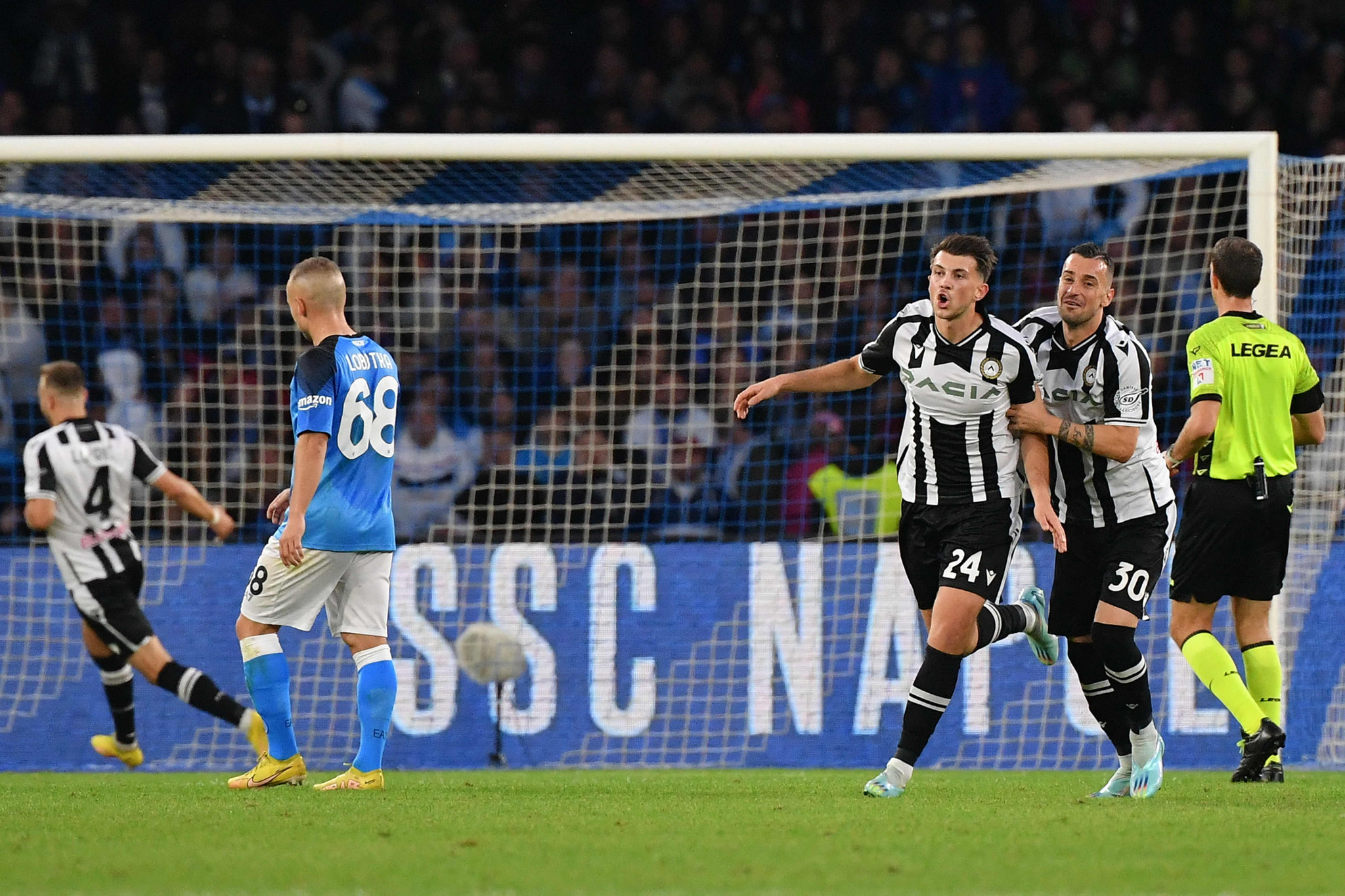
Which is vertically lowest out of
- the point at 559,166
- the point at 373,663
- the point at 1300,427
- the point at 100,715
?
the point at 100,715

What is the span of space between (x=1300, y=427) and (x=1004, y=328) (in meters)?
1.73

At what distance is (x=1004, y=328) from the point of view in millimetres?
6168

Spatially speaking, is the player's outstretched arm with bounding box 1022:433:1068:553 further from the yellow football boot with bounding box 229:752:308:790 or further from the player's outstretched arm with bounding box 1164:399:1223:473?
the yellow football boot with bounding box 229:752:308:790

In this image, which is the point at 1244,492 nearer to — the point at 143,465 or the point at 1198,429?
the point at 1198,429

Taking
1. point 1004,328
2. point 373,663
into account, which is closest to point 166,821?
point 373,663

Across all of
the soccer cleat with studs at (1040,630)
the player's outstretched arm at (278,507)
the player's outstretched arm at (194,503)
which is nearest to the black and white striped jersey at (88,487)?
the player's outstretched arm at (194,503)

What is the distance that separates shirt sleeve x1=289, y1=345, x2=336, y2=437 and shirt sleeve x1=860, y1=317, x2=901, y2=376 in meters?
1.97

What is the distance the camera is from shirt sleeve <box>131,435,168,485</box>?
8.52 metres

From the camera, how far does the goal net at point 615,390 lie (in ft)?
29.4

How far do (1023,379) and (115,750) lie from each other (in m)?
5.11

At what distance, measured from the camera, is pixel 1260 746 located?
688 cm

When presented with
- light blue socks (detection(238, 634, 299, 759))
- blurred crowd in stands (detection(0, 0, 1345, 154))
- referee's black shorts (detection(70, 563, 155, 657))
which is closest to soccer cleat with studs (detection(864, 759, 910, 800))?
light blue socks (detection(238, 634, 299, 759))

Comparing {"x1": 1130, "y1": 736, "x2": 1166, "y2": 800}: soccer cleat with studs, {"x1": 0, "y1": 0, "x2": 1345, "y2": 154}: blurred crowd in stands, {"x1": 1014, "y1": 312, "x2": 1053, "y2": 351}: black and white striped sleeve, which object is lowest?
{"x1": 1130, "y1": 736, "x2": 1166, "y2": 800}: soccer cleat with studs

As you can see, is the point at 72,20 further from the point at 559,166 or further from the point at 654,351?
the point at 654,351
